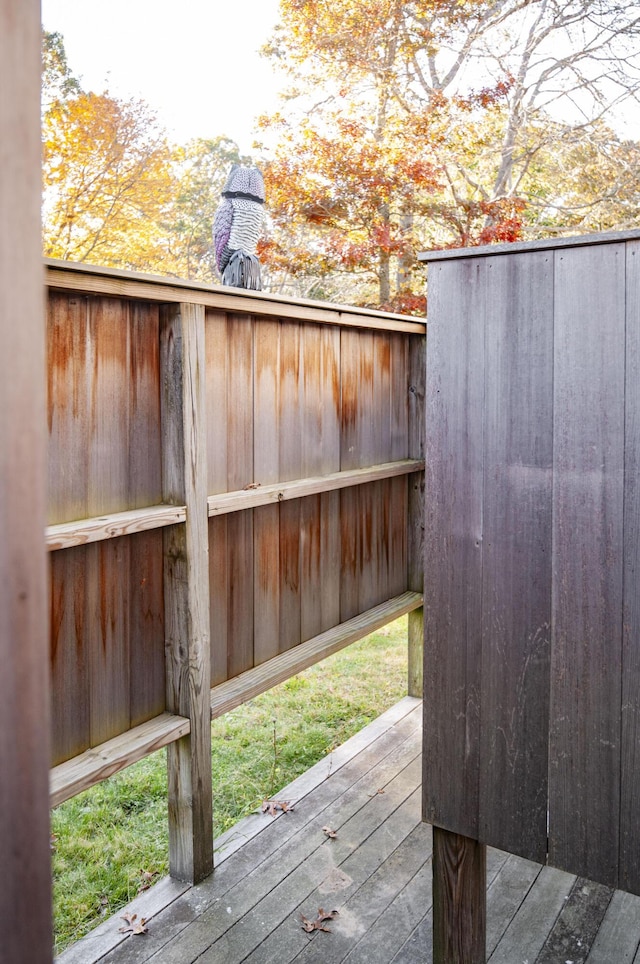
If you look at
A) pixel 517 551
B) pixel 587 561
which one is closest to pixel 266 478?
pixel 517 551

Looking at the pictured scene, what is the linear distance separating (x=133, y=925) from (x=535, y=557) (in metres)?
1.54

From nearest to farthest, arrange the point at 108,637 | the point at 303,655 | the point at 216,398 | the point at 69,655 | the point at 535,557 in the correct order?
the point at 535,557, the point at 69,655, the point at 108,637, the point at 216,398, the point at 303,655

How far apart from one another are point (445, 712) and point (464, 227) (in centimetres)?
601

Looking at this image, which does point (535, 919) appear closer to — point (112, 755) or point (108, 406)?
point (112, 755)

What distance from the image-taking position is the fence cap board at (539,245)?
1582 mm

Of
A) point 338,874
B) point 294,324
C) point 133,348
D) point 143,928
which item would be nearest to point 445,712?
point 338,874

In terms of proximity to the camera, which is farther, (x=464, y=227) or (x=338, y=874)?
(x=464, y=227)

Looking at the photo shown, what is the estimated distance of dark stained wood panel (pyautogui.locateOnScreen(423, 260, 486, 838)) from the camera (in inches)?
71.2

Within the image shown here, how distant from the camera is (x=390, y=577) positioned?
3566 millimetres

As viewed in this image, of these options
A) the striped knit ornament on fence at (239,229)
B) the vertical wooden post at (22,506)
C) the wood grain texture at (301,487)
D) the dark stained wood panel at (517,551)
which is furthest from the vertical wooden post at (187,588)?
the vertical wooden post at (22,506)

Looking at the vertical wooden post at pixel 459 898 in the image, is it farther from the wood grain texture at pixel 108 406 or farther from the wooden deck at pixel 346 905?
the wood grain texture at pixel 108 406

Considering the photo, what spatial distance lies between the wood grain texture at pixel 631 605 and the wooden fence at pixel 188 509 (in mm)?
1171

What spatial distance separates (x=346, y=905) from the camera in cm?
232

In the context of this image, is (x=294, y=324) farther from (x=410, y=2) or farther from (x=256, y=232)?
(x=410, y=2)
